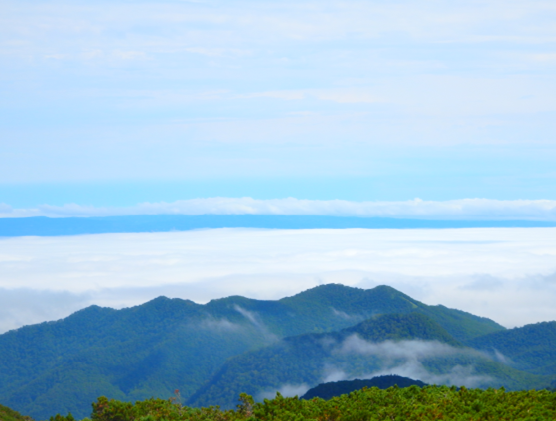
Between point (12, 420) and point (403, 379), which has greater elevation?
point (12, 420)

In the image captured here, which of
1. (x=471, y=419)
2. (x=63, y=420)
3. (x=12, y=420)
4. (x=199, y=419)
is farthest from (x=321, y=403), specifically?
(x=12, y=420)

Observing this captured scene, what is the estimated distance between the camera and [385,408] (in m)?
35.6

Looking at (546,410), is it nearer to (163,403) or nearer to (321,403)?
(321,403)

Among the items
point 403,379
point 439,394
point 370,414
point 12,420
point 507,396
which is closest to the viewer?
point 370,414

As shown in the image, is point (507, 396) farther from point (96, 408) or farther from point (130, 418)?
point (96, 408)

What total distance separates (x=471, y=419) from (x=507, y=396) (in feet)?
24.0

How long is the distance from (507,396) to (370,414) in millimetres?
9465

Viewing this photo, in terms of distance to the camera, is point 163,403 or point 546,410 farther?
point 163,403

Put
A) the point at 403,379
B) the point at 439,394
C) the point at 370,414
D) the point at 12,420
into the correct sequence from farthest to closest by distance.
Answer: the point at 403,379
the point at 12,420
the point at 439,394
the point at 370,414

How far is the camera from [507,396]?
37062 millimetres

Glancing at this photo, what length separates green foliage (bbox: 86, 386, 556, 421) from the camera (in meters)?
32.5

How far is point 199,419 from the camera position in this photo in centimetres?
3928

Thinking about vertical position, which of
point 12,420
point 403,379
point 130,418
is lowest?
point 403,379

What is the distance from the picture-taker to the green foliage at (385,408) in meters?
32.5
